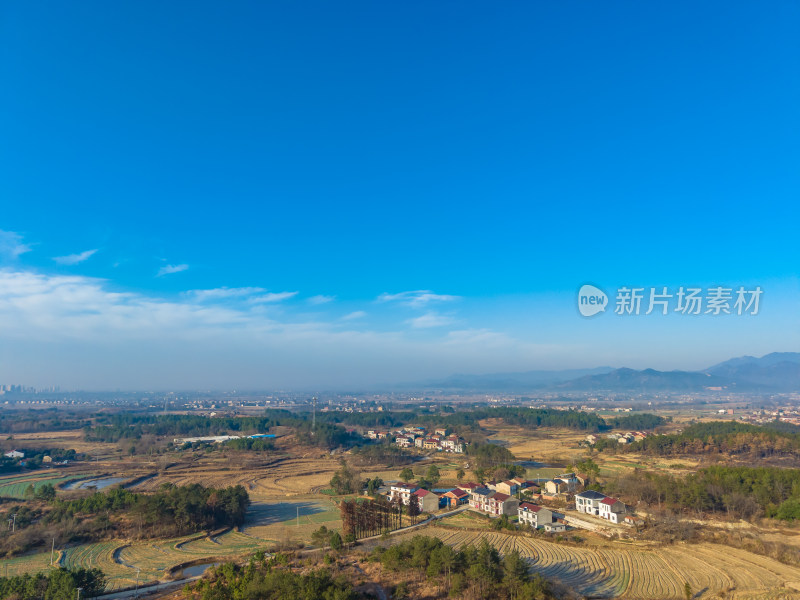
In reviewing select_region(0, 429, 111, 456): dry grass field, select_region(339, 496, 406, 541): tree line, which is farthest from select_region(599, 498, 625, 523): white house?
select_region(0, 429, 111, 456): dry grass field

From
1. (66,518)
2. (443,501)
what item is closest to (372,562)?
(443,501)

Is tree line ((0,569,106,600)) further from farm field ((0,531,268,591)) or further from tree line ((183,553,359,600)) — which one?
tree line ((183,553,359,600))

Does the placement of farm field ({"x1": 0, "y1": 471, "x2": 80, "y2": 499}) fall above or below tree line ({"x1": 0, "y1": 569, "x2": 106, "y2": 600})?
below

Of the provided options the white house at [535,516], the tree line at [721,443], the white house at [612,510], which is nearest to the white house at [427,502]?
the white house at [535,516]

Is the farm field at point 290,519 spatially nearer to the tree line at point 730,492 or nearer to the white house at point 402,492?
the white house at point 402,492

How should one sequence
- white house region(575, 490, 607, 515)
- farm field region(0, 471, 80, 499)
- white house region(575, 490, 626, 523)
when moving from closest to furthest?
white house region(575, 490, 626, 523)
white house region(575, 490, 607, 515)
farm field region(0, 471, 80, 499)

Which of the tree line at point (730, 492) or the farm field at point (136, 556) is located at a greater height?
the tree line at point (730, 492)

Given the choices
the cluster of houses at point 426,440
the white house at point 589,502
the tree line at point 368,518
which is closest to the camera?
the tree line at point 368,518

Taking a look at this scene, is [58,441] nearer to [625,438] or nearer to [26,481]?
[26,481]

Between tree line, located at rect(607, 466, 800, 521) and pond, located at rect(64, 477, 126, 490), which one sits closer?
tree line, located at rect(607, 466, 800, 521)
